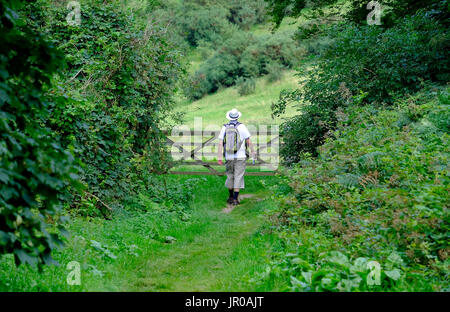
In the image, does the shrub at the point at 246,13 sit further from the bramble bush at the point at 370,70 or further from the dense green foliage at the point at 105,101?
the dense green foliage at the point at 105,101

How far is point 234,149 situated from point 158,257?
579 cm

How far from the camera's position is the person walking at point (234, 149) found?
12773 mm

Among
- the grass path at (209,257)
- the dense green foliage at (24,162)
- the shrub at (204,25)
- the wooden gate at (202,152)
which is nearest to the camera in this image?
the dense green foliage at (24,162)

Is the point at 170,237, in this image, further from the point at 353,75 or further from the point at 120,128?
the point at 353,75

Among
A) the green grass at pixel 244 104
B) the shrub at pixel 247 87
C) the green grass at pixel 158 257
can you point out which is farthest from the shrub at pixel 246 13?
the green grass at pixel 158 257

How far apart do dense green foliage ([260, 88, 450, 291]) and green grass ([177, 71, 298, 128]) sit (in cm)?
1811

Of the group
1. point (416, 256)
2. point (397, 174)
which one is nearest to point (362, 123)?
point (397, 174)

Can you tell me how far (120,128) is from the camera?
377 inches

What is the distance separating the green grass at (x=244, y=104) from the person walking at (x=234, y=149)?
46.5 ft

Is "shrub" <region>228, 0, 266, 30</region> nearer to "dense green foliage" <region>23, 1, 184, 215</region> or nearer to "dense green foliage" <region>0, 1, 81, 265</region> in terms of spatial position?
"dense green foliage" <region>23, 1, 184, 215</region>

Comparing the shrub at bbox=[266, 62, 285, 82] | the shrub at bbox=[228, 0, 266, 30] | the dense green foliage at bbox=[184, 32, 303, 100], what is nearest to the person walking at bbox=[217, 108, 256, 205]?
the shrub at bbox=[266, 62, 285, 82]

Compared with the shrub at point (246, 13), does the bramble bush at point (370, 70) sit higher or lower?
lower

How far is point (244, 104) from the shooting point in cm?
3497

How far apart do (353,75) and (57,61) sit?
33.3ft
